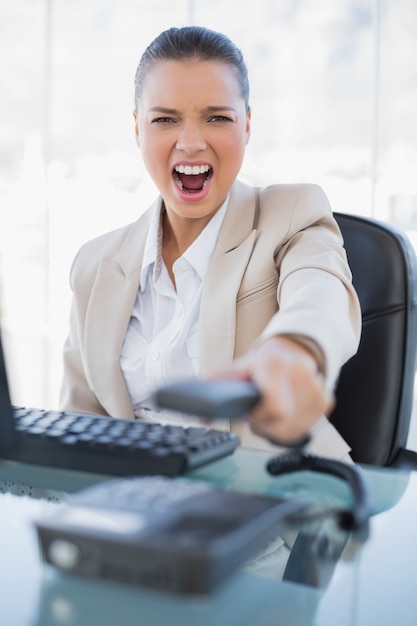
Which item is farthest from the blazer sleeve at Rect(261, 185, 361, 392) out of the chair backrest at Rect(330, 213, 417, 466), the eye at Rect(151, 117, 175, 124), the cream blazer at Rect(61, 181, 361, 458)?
the eye at Rect(151, 117, 175, 124)

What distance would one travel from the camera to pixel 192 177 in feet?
5.05

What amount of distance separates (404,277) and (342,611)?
34.6 inches

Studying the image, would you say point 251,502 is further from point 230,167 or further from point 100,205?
point 100,205

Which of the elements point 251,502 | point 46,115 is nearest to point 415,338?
point 251,502

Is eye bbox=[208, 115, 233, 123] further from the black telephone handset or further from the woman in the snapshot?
the black telephone handset

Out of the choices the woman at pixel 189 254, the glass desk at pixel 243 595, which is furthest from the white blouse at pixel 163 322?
the glass desk at pixel 243 595

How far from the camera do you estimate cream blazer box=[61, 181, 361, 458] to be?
128cm

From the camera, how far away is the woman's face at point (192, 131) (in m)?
1.44

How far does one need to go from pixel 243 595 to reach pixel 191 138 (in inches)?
40.8

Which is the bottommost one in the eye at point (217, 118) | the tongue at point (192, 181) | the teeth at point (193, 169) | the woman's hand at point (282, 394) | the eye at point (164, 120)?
the woman's hand at point (282, 394)

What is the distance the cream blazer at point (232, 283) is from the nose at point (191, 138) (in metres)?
0.13

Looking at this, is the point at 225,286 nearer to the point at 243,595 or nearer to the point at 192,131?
the point at 192,131

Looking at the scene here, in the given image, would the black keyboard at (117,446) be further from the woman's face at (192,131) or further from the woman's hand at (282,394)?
the woman's face at (192,131)

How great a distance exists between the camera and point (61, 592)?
1.84 feet
